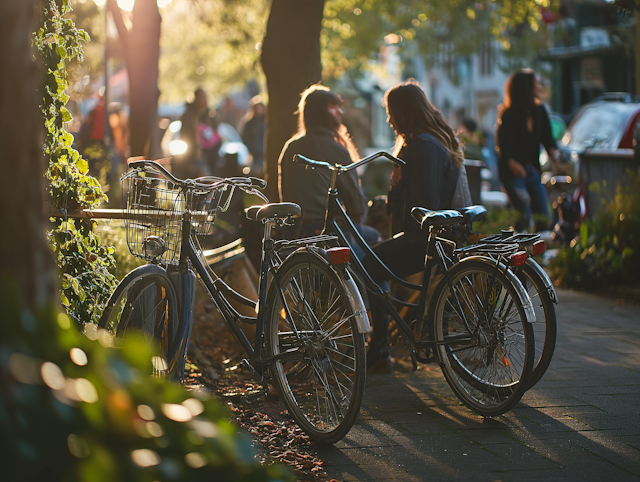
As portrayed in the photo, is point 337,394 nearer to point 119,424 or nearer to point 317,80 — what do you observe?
point 119,424

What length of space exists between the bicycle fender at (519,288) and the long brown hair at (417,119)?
1.19 meters

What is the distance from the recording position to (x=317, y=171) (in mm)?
5559

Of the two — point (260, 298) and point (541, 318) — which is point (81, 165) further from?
point (541, 318)

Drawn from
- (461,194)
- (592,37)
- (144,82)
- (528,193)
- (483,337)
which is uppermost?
(592,37)

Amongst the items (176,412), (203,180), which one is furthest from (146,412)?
(203,180)

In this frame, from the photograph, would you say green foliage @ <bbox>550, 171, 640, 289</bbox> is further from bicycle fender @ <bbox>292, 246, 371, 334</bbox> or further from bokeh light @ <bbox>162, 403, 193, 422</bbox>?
bokeh light @ <bbox>162, 403, 193, 422</bbox>

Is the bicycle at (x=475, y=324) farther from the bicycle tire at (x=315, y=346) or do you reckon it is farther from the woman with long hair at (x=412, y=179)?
the bicycle tire at (x=315, y=346)

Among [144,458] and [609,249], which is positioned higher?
[144,458]

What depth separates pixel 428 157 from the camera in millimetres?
4953

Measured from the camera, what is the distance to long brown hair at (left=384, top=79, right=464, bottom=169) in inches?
202

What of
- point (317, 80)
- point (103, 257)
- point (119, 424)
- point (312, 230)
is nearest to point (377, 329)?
point (312, 230)

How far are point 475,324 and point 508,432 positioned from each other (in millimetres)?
553

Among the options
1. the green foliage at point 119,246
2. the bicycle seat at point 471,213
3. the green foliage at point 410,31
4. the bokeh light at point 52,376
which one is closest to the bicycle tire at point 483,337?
the bicycle seat at point 471,213

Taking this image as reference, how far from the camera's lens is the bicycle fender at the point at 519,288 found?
3.90m
